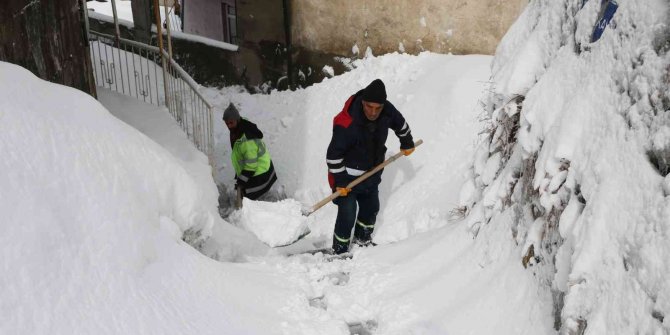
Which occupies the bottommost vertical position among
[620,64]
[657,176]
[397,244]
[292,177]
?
[292,177]

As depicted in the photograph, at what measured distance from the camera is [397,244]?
4.59 metres

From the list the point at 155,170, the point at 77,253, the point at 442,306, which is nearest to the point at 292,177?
the point at 155,170

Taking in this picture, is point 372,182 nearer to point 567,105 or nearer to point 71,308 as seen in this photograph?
point 567,105

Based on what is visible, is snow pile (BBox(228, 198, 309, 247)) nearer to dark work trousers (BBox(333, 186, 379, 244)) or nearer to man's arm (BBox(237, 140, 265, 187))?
dark work trousers (BBox(333, 186, 379, 244))

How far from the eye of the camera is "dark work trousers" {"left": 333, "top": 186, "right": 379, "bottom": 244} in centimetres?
521

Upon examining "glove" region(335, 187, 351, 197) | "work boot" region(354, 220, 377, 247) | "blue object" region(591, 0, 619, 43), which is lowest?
"work boot" region(354, 220, 377, 247)

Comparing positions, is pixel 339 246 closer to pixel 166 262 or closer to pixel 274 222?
pixel 274 222

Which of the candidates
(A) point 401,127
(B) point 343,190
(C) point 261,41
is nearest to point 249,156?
(B) point 343,190

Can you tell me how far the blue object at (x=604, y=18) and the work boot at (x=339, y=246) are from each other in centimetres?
305

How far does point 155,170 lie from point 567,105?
106 inches

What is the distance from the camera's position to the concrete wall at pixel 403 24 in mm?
7242

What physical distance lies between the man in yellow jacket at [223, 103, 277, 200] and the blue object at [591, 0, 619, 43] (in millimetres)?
4557

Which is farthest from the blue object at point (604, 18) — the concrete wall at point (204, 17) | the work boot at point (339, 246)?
the concrete wall at point (204, 17)

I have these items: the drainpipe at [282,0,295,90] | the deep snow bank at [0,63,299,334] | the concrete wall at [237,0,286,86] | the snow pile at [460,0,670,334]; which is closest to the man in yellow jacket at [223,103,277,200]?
the deep snow bank at [0,63,299,334]
